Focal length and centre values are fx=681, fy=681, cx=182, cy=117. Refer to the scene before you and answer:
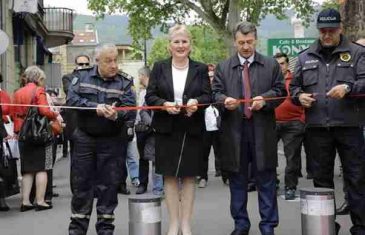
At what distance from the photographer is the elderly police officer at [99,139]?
22.5 ft

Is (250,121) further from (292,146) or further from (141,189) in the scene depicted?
(141,189)

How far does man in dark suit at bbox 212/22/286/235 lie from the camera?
6742 mm

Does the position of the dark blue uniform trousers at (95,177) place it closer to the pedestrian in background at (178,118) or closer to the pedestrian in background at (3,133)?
the pedestrian in background at (178,118)

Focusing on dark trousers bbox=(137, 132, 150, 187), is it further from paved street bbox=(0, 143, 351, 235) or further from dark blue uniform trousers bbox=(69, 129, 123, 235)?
dark blue uniform trousers bbox=(69, 129, 123, 235)

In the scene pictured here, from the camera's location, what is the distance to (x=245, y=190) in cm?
692

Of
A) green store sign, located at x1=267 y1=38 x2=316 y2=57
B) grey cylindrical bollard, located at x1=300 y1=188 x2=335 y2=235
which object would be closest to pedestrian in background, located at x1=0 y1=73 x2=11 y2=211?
grey cylindrical bollard, located at x1=300 y1=188 x2=335 y2=235

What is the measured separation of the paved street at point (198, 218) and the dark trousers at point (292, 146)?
37 cm

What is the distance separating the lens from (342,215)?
320 inches

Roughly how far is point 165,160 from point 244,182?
85 centimetres

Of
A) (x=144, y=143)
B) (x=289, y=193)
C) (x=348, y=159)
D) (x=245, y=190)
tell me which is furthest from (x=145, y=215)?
(x=144, y=143)

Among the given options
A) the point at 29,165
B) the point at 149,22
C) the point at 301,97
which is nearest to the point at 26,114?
the point at 29,165

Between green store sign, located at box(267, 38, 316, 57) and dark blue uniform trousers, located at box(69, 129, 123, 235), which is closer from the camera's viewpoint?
dark blue uniform trousers, located at box(69, 129, 123, 235)

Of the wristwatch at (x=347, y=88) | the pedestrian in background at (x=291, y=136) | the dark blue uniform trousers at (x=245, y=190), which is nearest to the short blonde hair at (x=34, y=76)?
the pedestrian in background at (x=291, y=136)

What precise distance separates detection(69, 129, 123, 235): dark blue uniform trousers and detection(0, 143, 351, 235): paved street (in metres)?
0.66
